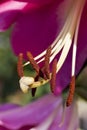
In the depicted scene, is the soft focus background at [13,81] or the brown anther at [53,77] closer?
the brown anther at [53,77]

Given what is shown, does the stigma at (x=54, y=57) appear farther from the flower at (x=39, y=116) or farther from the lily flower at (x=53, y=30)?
the flower at (x=39, y=116)

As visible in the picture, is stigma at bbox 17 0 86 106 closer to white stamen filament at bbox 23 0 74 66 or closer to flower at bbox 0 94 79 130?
white stamen filament at bbox 23 0 74 66

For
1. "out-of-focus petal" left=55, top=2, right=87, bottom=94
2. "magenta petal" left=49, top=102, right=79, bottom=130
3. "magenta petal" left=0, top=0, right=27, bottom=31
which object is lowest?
"magenta petal" left=49, top=102, right=79, bottom=130

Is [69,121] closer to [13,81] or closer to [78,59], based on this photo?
[78,59]

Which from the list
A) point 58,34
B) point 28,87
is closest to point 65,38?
point 58,34

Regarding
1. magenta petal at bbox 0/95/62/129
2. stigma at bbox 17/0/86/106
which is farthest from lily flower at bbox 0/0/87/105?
magenta petal at bbox 0/95/62/129

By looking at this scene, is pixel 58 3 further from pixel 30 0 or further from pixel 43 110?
pixel 43 110

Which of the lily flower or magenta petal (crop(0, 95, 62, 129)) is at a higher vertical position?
the lily flower

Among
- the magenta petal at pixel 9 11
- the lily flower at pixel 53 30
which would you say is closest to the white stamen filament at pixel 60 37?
the lily flower at pixel 53 30

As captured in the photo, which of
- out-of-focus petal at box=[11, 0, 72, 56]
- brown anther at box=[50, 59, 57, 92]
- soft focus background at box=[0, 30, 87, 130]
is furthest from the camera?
Answer: soft focus background at box=[0, 30, 87, 130]
